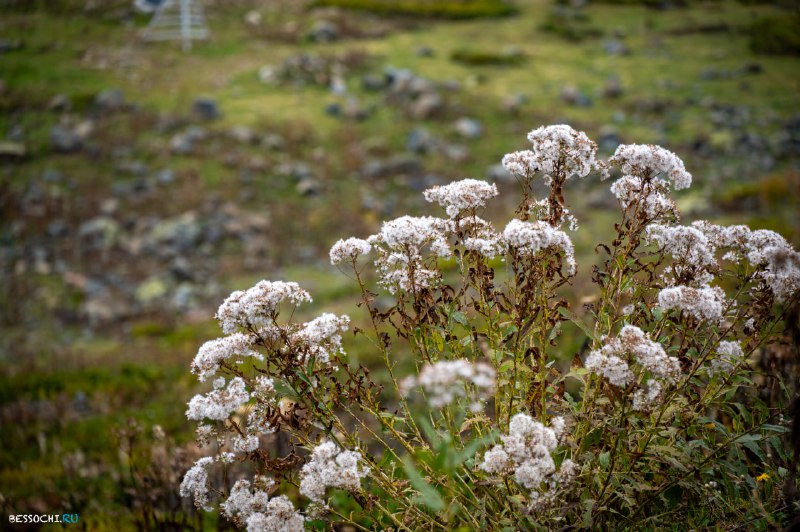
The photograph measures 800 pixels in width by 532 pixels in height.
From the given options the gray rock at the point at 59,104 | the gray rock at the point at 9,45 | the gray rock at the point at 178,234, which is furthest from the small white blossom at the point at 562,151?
the gray rock at the point at 9,45

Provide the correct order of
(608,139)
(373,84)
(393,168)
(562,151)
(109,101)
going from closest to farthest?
(562,151)
(608,139)
(393,168)
(109,101)
(373,84)

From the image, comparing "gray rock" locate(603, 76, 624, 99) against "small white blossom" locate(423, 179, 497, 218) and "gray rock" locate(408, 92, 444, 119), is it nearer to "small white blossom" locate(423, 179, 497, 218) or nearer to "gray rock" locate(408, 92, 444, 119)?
"gray rock" locate(408, 92, 444, 119)

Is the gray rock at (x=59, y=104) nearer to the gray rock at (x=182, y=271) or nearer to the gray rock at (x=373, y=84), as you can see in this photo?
the gray rock at (x=182, y=271)

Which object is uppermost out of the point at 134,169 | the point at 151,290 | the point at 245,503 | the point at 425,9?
the point at 245,503

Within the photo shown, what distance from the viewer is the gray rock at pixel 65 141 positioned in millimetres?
16547

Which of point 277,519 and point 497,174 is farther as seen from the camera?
point 497,174

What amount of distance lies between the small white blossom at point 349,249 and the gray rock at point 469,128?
15.0m

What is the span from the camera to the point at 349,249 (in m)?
2.73

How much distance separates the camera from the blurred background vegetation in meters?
7.97

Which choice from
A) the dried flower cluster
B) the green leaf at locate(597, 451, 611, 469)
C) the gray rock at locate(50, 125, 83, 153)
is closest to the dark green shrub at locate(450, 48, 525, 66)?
the gray rock at locate(50, 125, 83, 153)

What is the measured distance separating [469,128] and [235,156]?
681 centimetres

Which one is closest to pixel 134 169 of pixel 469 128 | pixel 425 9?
pixel 469 128

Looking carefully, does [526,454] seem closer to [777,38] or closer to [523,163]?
[523,163]

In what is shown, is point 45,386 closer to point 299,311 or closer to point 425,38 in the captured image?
point 299,311
